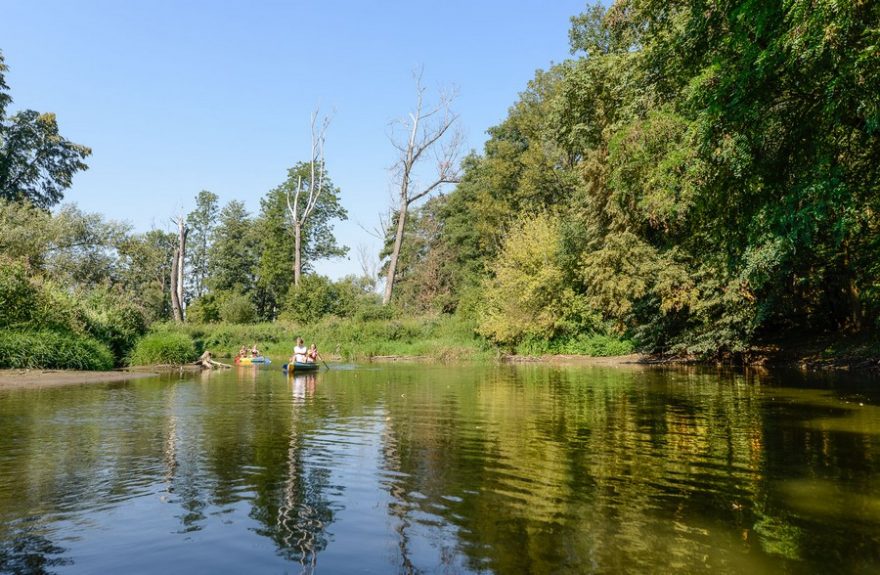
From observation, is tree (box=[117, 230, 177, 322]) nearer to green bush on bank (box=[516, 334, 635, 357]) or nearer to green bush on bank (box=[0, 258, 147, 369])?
green bush on bank (box=[0, 258, 147, 369])

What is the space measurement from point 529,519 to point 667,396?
11.4m

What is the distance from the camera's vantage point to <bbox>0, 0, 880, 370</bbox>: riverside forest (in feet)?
36.7

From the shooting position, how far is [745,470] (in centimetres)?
735

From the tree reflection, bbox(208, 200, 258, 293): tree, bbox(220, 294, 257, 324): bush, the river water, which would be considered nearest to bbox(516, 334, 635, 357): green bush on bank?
the river water

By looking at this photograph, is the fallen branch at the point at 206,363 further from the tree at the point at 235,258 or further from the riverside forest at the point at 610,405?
the tree at the point at 235,258

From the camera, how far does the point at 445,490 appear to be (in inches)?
263

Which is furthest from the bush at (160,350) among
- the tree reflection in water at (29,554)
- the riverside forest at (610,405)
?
the tree reflection in water at (29,554)

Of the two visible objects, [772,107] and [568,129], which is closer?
[772,107]

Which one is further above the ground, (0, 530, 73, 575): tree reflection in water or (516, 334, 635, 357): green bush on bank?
(516, 334, 635, 357): green bush on bank

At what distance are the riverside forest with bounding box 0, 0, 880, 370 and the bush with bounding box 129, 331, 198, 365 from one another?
13 centimetres

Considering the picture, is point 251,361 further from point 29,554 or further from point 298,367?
point 29,554

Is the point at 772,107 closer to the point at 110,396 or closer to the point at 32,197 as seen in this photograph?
the point at 110,396

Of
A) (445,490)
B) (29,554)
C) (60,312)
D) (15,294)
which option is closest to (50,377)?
(15,294)

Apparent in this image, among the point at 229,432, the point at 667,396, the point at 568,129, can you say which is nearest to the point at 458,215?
the point at 568,129
